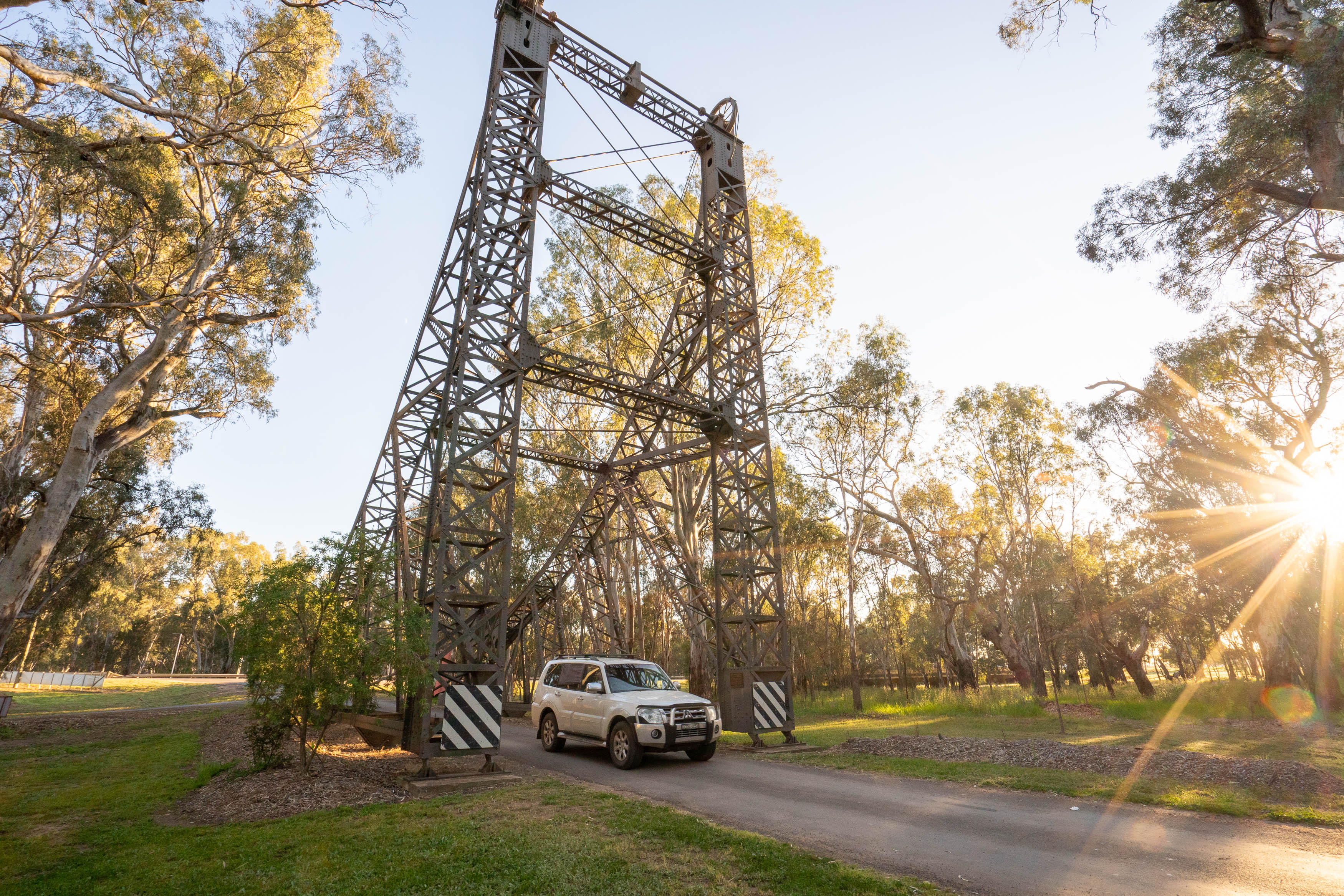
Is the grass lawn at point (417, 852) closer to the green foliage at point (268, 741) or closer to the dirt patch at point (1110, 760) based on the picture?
the green foliage at point (268, 741)

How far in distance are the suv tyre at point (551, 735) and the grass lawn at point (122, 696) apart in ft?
59.8

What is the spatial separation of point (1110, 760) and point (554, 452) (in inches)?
564

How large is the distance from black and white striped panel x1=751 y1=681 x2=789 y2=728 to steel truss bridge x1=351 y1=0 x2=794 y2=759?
4 cm

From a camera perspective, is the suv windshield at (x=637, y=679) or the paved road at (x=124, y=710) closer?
the suv windshield at (x=637, y=679)

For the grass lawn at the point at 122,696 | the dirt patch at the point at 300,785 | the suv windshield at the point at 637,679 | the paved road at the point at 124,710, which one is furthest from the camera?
the grass lawn at the point at 122,696

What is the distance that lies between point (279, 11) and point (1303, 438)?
31946 millimetres

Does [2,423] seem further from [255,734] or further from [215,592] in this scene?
[215,592]

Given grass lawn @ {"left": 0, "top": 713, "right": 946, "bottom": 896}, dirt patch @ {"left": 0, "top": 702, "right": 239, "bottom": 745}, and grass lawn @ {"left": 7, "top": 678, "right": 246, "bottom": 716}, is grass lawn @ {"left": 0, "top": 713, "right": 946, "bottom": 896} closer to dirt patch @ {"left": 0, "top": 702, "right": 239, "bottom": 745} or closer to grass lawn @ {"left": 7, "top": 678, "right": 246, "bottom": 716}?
dirt patch @ {"left": 0, "top": 702, "right": 239, "bottom": 745}

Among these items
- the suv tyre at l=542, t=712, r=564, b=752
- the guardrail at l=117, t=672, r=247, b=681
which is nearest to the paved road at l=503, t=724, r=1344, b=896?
the suv tyre at l=542, t=712, r=564, b=752

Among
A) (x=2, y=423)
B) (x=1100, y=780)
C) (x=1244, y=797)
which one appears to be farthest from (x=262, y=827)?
(x=2, y=423)

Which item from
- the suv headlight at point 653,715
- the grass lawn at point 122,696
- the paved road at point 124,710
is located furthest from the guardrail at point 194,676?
the suv headlight at point 653,715

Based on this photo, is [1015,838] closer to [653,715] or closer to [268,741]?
[653,715]

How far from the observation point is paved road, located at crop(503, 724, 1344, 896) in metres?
5.11

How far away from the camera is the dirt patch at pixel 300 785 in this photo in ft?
24.8
